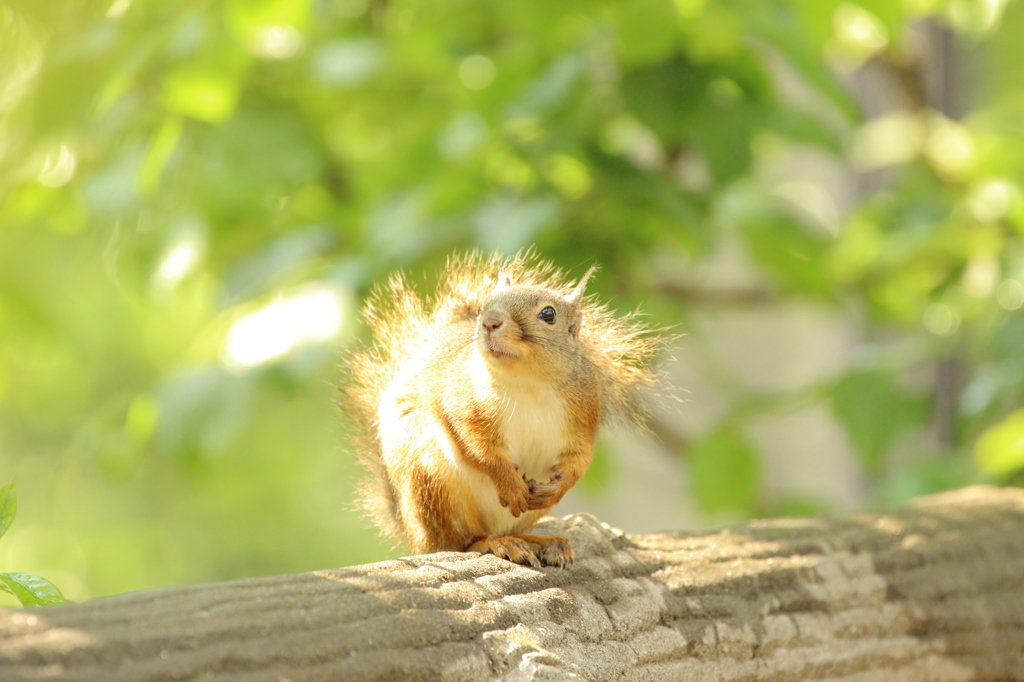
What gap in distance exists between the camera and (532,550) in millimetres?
981

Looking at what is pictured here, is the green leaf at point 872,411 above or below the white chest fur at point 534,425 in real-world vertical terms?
above

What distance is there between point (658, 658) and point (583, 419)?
0.28 metres

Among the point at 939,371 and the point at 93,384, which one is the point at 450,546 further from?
the point at 93,384

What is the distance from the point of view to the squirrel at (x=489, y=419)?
1.06 metres

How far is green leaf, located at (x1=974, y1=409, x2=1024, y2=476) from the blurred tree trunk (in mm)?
58

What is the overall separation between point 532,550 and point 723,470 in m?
1.12

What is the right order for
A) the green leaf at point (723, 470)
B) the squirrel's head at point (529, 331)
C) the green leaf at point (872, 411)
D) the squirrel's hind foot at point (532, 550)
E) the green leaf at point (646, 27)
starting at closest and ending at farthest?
the squirrel's hind foot at point (532, 550)
the squirrel's head at point (529, 331)
the green leaf at point (646, 27)
the green leaf at point (872, 411)
the green leaf at point (723, 470)

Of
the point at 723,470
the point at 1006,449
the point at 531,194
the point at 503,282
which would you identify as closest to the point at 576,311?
the point at 503,282

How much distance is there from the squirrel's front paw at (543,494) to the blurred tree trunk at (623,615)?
0.16ft

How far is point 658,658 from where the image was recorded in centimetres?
94

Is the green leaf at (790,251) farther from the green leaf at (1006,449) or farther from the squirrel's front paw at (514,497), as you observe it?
the squirrel's front paw at (514,497)

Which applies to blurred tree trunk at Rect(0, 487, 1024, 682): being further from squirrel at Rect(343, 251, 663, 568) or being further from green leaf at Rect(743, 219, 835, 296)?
green leaf at Rect(743, 219, 835, 296)

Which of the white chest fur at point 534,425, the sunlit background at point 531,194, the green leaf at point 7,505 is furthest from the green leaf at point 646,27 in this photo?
the green leaf at point 7,505

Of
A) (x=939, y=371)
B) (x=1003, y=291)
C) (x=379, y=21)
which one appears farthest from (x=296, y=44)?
(x=939, y=371)
